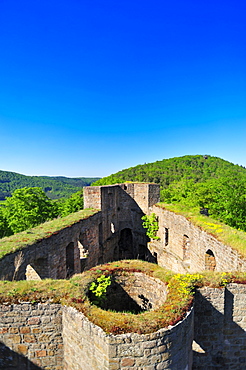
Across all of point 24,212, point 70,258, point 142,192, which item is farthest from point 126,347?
point 24,212

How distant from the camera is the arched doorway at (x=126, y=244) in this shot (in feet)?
68.8

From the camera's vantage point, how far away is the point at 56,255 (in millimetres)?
10320

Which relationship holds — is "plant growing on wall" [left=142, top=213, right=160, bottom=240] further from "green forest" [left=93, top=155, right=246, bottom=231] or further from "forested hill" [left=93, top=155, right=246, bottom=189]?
"forested hill" [left=93, top=155, right=246, bottom=189]

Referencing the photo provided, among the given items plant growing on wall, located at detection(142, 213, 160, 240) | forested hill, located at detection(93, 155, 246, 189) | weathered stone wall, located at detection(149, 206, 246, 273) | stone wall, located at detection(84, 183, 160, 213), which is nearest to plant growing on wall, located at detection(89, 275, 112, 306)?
weathered stone wall, located at detection(149, 206, 246, 273)

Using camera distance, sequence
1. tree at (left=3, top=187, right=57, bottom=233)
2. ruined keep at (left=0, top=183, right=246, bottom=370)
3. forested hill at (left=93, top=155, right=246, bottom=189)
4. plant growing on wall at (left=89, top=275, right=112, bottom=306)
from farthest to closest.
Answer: forested hill at (left=93, top=155, right=246, bottom=189) → tree at (left=3, top=187, right=57, bottom=233) → plant growing on wall at (left=89, top=275, right=112, bottom=306) → ruined keep at (left=0, top=183, right=246, bottom=370)

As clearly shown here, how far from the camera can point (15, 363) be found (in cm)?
575

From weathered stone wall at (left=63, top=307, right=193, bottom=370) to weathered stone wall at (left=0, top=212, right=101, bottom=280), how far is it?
345 cm

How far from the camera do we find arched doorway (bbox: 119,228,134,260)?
2098 cm

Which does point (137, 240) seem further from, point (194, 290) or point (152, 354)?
point (152, 354)

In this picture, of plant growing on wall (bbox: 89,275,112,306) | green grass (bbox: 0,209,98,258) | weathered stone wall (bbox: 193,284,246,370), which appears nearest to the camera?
plant growing on wall (bbox: 89,275,112,306)

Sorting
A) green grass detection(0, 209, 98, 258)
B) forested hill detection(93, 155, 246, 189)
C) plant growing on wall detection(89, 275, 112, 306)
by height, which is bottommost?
plant growing on wall detection(89, 275, 112, 306)

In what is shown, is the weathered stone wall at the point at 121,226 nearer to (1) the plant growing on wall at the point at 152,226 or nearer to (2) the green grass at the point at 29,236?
(1) the plant growing on wall at the point at 152,226

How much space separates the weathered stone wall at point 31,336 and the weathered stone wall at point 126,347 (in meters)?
0.47

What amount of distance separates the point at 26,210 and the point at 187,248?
16.4 metres
